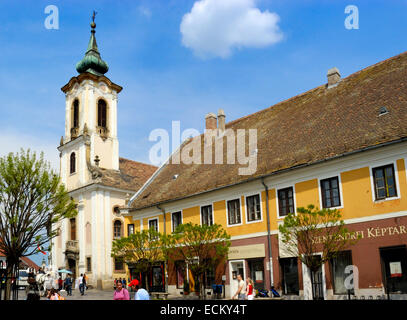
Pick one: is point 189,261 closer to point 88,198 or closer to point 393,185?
point 393,185

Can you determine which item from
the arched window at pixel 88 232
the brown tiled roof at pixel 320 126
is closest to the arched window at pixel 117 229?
the arched window at pixel 88 232

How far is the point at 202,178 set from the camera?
94.0 feet

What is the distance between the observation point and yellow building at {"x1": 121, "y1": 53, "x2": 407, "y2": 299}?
18875mm


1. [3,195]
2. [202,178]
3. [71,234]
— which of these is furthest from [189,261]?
[71,234]

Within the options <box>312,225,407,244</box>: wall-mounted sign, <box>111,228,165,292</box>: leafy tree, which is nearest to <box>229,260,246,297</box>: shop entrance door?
<box>111,228,165,292</box>: leafy tree

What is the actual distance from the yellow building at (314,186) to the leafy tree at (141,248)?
2.68m

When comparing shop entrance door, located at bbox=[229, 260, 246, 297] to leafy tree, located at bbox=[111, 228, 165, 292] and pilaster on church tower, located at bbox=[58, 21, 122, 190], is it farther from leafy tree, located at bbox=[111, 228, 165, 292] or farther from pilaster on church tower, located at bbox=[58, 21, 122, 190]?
pilaster on church tower, located at bbox=[58, 21, 122, 190]

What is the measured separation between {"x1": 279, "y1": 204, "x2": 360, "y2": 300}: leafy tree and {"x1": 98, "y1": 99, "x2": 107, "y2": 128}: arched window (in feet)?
109

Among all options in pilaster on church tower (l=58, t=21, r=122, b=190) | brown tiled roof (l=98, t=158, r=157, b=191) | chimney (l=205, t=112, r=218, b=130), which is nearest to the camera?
chimney (l=205, t=112, r=218, b=130)

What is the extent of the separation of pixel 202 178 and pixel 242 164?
133 inches

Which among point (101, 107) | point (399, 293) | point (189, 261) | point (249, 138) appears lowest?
point (399, 293)

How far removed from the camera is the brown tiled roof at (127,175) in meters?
45.6

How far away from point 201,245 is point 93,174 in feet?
78.9
